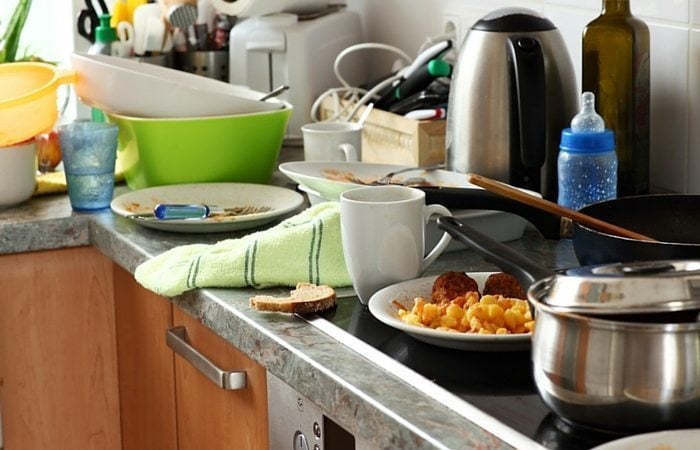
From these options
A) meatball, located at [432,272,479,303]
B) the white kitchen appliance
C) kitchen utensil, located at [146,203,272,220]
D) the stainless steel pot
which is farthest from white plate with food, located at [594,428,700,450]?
the white kitchen appliance

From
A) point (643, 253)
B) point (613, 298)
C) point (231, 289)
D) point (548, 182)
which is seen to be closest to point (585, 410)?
point (613, 298)

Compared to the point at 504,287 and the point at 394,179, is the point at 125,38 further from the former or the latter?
the point at 504,287

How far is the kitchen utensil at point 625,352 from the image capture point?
871 mm

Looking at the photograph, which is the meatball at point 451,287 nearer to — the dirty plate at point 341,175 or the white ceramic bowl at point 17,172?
the dirty plate at point 341,175

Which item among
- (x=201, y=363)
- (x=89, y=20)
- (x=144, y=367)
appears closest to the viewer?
(x=201, y=363)

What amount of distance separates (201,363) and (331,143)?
496 millimetres

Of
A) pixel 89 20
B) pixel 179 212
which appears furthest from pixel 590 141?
pixel 89 20

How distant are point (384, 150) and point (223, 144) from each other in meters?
0.29

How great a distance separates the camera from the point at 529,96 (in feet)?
5.36

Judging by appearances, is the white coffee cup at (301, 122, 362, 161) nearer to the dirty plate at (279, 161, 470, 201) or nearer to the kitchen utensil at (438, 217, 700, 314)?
the dirty plate at (279, 161, 470, 201)

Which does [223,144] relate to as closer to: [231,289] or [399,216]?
[231,289]

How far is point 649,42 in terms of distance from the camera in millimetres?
1631

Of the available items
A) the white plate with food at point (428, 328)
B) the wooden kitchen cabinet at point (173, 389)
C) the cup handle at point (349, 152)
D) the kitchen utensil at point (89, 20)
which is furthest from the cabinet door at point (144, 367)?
the kitchen utensil at point (89, 20)

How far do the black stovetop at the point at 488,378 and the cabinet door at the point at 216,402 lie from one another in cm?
14
